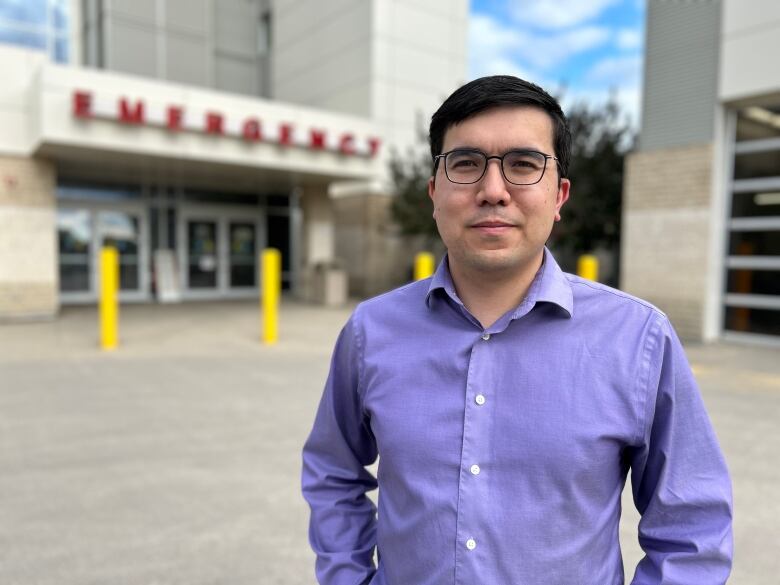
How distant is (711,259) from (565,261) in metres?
7.75

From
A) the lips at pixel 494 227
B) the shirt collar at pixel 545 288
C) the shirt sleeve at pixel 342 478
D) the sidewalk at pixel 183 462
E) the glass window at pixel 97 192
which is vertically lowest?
the sidewalk at pixel 183 462

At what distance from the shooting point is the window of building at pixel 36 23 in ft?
71.2

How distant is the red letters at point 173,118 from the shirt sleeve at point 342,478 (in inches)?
475

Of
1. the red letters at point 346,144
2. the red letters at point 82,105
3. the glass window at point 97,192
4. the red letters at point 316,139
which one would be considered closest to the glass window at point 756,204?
the red letters at point 346,144

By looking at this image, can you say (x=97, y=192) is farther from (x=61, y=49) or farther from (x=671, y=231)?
(x=671, y=231)

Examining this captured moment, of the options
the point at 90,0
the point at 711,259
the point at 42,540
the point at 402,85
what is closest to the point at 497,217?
the point at 42,540

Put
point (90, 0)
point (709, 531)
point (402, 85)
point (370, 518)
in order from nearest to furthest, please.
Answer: point (709, 531), point (370, 518), point (402, 85), point (90, 0)

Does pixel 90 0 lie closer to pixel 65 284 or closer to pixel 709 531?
pixel 65 284

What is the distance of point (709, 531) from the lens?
1.34 meters

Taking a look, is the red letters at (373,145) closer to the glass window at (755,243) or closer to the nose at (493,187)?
the glass window at (755,243)

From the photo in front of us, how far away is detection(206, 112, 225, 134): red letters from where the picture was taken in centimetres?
1295

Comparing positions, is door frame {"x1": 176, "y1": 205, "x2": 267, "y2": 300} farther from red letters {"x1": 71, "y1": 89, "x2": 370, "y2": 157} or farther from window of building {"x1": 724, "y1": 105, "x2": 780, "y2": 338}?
window of building {"x1": 724, "y1": 105, "x2": 780, "y2": 338}

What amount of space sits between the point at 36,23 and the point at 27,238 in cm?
1337

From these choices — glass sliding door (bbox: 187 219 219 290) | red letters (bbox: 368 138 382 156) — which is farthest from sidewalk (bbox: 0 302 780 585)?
glass sliding door (bbox: 187 219 219 290)
